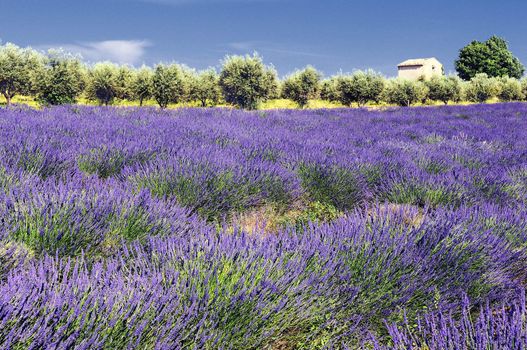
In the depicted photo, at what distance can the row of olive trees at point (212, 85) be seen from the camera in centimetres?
2755

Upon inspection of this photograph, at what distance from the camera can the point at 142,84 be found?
32.6 metres

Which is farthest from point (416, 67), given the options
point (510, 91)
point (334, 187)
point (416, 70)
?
point (334, 187)

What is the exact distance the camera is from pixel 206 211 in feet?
9.92

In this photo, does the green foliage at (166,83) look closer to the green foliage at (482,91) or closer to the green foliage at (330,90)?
the green foliage at (330,90)

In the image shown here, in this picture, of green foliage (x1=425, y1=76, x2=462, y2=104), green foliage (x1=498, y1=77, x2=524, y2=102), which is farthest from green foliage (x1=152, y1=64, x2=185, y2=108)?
green foliage (x1=498, y1=77, x2=524, y2=102)

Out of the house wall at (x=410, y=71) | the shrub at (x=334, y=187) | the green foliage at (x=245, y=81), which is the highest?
the house wall at (x=410, y=71)

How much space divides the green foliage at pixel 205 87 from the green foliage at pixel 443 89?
79.6 feet

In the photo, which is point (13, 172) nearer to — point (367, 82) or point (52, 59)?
point (52, 59)

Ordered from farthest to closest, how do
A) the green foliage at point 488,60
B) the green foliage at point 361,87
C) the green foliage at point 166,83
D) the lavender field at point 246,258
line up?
the green foliage at point 488,60 < the green foliage at point 361,87 < the green foliage at point 166,83 < the lavender field at point 246,258

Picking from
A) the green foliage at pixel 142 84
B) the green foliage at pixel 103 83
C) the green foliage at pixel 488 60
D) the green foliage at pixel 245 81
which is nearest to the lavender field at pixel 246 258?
the green foliage at pixel 245 81

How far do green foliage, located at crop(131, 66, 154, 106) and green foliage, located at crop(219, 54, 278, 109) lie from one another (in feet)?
24.1

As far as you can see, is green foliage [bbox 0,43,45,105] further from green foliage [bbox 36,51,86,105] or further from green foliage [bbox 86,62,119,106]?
green foliage [bbox 86,62,119,106]

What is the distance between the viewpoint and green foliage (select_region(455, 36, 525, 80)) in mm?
74062

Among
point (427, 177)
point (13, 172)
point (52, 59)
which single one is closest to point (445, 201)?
point (427, 177)
